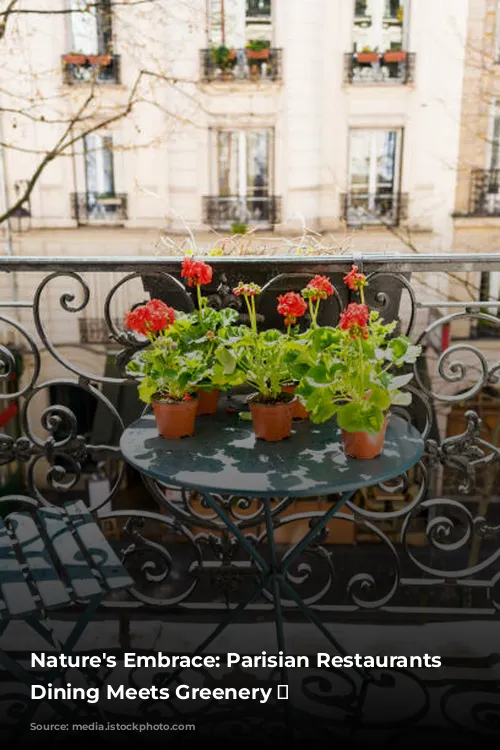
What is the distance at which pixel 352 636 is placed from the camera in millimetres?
2041

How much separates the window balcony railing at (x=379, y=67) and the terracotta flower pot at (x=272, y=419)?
997cm

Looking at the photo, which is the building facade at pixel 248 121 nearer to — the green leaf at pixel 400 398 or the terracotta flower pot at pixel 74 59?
the terracotta flower pot at pixel 74 59

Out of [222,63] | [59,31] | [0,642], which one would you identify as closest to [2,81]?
[59,31]

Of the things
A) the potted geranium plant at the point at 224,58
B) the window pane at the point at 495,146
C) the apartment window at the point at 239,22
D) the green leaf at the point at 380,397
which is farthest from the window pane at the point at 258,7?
the green leaf at the point at 380,397

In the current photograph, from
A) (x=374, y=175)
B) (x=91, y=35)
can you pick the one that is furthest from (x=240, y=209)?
(x=91, y=35)

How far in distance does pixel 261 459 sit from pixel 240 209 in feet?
32.2

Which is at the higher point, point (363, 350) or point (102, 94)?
point (102, 94)

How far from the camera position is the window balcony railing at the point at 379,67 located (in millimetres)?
10336

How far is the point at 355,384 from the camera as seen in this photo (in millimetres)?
1497

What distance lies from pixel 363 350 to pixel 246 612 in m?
1.05

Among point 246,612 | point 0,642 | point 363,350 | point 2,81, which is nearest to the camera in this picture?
point 363,350

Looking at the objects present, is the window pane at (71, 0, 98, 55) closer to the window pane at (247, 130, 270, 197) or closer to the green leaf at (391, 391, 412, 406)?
the window pane at (247, 130, 270, 197)

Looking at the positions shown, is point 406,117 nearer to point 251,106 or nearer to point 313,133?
point 313,133

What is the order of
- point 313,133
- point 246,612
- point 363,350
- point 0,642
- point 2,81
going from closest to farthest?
point 363,350, point 0,642, point 246,612, point 2,81, point 313,133
